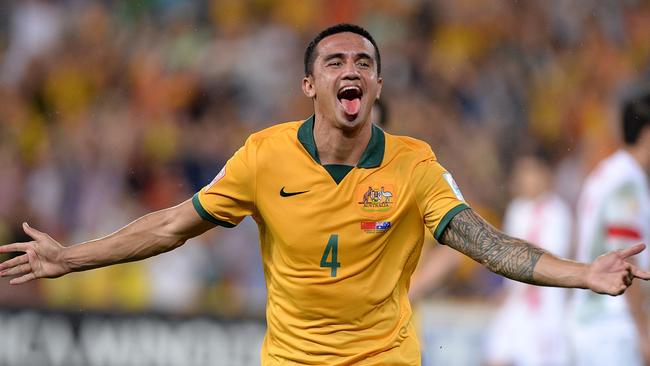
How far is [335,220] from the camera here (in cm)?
489

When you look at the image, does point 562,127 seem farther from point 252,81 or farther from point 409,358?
point 409,358

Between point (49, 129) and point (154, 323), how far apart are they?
2.77 m

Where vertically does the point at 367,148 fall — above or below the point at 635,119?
below

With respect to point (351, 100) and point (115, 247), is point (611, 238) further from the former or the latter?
point (115, 247)

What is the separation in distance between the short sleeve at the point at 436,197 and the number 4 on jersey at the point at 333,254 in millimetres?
376

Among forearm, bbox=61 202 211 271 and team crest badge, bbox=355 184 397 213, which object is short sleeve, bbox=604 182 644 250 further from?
forearm, bbox=61 202 211 271

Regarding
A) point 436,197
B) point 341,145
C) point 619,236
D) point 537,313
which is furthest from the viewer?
point 537,313

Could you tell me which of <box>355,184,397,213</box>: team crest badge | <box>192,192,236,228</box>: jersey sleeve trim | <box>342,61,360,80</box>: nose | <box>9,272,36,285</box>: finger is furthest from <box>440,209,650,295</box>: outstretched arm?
<box>9,272,36,285</box>: finger

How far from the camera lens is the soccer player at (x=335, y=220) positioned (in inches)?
192

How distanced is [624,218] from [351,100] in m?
3.17

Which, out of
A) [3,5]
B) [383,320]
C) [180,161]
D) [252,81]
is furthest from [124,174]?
[383,320]

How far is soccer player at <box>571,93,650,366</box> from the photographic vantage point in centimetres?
755

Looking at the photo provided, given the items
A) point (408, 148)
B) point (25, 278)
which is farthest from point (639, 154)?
point (25, 278)

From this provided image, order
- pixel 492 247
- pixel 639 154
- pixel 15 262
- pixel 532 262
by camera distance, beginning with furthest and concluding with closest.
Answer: pixel 639 154
pixel 15 262
pixel 492 247
pixel 532 262
